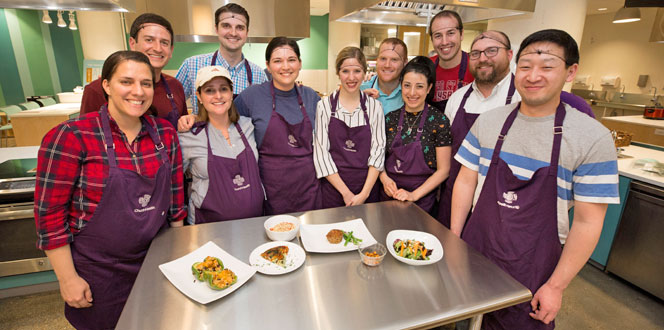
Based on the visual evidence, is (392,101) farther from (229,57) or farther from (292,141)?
(229,57)

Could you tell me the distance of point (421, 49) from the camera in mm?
7297

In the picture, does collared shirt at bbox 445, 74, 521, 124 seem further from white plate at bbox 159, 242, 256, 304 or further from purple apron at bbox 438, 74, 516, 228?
white plate at bbox 159, 242, 256, 304

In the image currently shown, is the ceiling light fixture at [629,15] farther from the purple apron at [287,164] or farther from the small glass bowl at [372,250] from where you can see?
the small glass bowl at [372,250]

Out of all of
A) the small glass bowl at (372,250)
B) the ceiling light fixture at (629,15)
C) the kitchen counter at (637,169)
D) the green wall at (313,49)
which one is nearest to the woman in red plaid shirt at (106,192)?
the small glass bowl at (372,250)

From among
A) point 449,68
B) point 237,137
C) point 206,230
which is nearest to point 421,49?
point 449,68

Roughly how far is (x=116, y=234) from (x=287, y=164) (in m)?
0.95

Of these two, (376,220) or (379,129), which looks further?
(379,129)

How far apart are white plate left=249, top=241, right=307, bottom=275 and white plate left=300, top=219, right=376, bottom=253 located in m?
0.05

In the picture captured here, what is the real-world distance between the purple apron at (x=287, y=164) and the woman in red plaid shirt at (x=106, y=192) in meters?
0.58

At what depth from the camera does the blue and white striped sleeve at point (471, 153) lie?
5.35 feet

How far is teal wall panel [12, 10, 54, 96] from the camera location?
288 inches

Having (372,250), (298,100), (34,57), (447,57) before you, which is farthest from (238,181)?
(34,57)

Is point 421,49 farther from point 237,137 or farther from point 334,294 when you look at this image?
point 334,294

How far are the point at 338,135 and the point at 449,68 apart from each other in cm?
106
